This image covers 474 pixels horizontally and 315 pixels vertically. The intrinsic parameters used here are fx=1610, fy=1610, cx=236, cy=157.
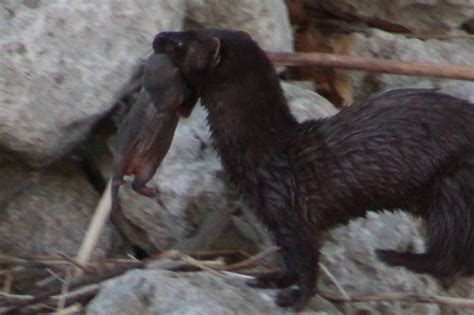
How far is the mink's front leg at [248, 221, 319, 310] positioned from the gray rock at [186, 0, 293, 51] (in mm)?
831

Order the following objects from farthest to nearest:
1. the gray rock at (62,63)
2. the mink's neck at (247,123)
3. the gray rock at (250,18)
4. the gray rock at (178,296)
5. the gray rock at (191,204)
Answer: the gray rock at (250,18) → the gray rock at (191,204) → the gray rock at (62,63) → the mink's neck at (247,123) → the gray rock at (178,296)

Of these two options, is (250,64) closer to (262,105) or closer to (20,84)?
(262,105)

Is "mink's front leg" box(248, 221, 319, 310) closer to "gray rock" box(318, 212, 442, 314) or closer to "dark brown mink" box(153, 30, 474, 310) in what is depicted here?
"dark brown mink" box(153, 30, 474, 310)

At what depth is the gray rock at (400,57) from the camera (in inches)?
190

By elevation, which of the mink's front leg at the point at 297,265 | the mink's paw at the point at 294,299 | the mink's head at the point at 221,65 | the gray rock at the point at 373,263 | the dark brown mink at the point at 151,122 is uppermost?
the mink's head at the point at 221,65

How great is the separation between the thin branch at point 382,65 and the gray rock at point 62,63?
1.24 ft

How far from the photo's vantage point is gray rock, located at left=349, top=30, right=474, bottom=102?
15.9 feet

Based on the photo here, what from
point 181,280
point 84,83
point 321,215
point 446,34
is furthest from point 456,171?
point 446,34

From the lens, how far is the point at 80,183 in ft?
14.6

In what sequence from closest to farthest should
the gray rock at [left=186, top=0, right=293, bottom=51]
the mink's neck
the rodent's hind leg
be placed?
the mink's neck → the rodent's hind leg → the gray rock at [left=186, top=0, right=293, bottom=51]

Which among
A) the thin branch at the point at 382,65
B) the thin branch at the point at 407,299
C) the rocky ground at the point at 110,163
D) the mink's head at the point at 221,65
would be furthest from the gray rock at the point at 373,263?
the mink's head at the point at 221,65

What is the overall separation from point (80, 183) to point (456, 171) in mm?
1165

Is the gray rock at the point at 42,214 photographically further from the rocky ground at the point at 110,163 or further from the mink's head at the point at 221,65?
the mink's head at the point at 221,65

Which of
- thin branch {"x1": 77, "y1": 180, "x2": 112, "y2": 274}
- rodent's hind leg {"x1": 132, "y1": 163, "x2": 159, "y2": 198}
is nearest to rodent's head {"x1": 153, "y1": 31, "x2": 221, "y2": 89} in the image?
rodent's hind leg {"x1": 132, "y1": 163, "x2": 159, "y2": 198}
